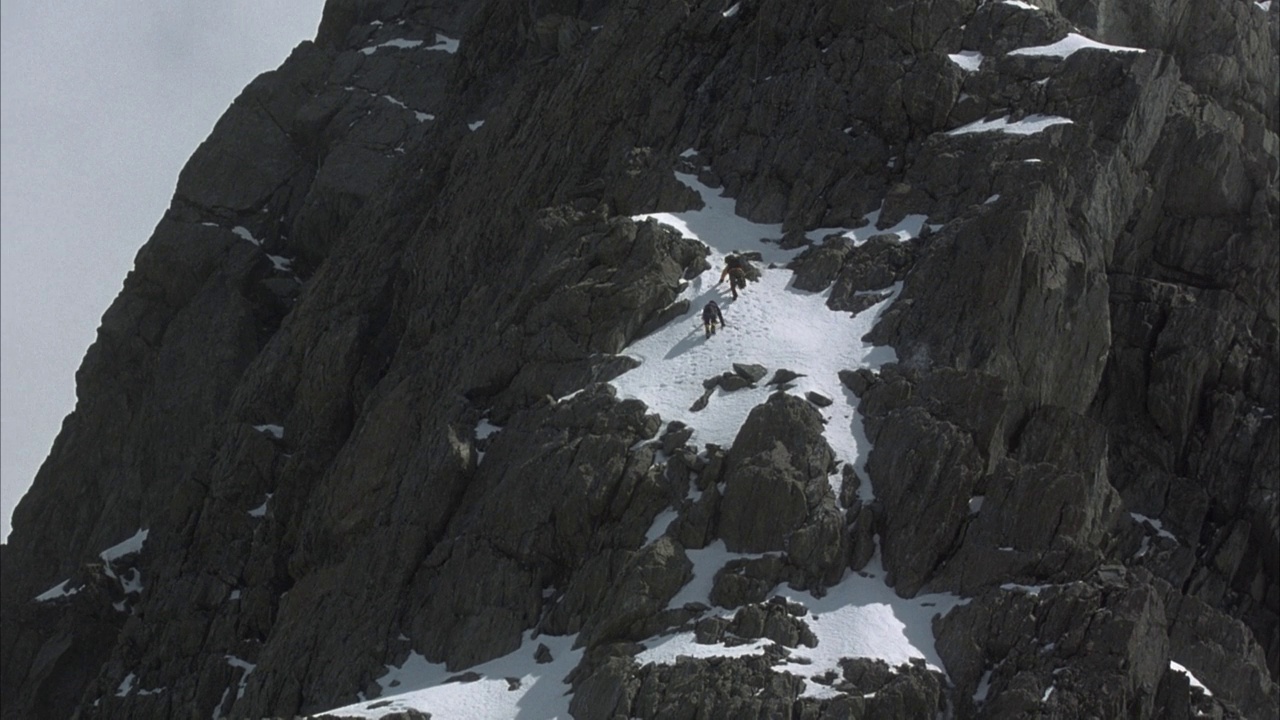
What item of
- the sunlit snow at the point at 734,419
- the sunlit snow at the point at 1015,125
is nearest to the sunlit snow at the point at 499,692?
the sunlit snow at the point at 734,419

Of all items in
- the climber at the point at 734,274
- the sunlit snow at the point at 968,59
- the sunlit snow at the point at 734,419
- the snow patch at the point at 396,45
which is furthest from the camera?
the snow patch at the point at 396,45

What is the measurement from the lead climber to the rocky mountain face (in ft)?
7.48

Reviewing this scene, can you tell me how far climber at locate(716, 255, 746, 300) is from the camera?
163 ft

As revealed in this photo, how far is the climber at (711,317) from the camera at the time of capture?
48.3 metres

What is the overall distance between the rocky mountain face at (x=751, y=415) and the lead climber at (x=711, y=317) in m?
2.28

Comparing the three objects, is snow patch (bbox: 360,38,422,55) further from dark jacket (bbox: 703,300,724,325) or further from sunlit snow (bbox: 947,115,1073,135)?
dark jacket (bbox: 703,300,724,325)

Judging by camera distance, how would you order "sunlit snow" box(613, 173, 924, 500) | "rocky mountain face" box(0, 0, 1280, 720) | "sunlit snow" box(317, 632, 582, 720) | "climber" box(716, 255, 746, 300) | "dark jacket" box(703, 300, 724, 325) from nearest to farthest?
"sunlit snow" box(317, 632, 582, 720) < "rocky mountain face" box(0, 0, 1280, 720) < "sunlit snow" box(613, 173, 924, 500) < "dark jacket" box(703, 300, 724, 325) < "climber" box(716, 255, 746, 300)

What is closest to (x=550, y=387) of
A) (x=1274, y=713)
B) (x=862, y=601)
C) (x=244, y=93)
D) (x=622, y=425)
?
(x=622, y=425)

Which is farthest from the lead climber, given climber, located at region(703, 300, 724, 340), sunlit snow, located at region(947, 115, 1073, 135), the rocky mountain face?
sunlit snow, located at region(947, 115, 1073, 135)

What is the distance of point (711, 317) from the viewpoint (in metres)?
48.3

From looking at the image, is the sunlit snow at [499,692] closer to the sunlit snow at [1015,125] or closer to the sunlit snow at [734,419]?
the sunlit snow at [734,419]

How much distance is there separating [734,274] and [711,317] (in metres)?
2.01

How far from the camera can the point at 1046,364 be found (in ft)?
152

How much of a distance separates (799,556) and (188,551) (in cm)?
2595
